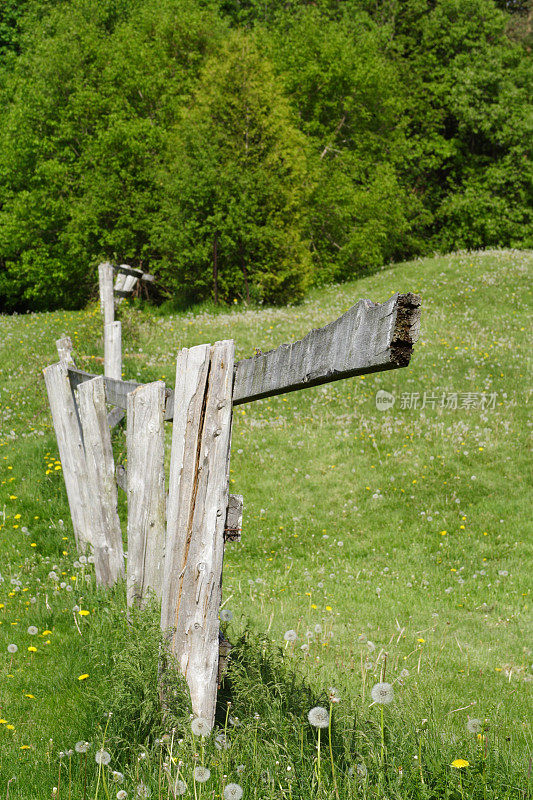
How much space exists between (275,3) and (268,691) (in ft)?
146

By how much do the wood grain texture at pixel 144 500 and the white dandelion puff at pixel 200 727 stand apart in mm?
1430

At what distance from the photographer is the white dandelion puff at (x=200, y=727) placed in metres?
3.07

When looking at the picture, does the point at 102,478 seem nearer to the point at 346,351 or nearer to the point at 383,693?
the point at 383,693

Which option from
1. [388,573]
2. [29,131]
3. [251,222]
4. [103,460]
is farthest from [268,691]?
[29,131]

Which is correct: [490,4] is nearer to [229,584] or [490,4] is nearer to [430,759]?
[229,584]

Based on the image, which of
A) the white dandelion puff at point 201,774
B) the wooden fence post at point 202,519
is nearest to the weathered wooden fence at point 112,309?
the wooden fence post at point 202,519

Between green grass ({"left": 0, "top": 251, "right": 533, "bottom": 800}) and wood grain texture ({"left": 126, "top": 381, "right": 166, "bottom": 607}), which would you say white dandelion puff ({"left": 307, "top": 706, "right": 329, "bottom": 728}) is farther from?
wood grain texture ({"left": 126, "top": 381, "right": 166, "bottom": 607})

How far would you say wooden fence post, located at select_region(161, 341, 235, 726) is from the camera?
10.6 feet

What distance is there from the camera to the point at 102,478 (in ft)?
17.9

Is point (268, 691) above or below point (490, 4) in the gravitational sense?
below

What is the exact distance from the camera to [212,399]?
10.7 ft
